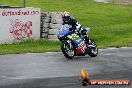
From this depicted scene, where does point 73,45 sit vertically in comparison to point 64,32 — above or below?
below

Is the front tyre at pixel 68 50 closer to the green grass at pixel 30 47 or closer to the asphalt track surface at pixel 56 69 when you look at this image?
the asphalt track surface at pixel 56 69

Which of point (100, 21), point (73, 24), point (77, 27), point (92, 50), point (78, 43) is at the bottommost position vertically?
point (92, 50)

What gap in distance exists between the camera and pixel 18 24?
21.6 meters

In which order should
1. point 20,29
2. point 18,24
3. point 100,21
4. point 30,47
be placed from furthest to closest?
point 100,21, point 20,29, point 18,24, point 30,47

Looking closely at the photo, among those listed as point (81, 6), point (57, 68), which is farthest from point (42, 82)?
point (81, 6)

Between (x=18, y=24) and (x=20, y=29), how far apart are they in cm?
26

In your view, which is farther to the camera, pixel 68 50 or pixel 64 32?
pixel 68 50

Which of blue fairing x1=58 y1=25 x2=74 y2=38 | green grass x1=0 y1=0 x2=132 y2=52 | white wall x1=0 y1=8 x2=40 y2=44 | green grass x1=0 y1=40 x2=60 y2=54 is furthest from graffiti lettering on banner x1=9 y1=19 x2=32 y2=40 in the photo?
blue fairing x1=58 y1=25 x2=74 y2=38

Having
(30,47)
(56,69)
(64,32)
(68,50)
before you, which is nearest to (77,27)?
(64,32)

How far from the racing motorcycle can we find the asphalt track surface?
0.67 ft

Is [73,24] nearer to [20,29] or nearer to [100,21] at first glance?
[20,29]

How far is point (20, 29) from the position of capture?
71.3 ft


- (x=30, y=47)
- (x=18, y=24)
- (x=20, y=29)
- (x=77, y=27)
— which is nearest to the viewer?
(x=77, y=27)

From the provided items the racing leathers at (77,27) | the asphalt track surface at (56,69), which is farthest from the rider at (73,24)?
the asphalt track surface at (56,69)
